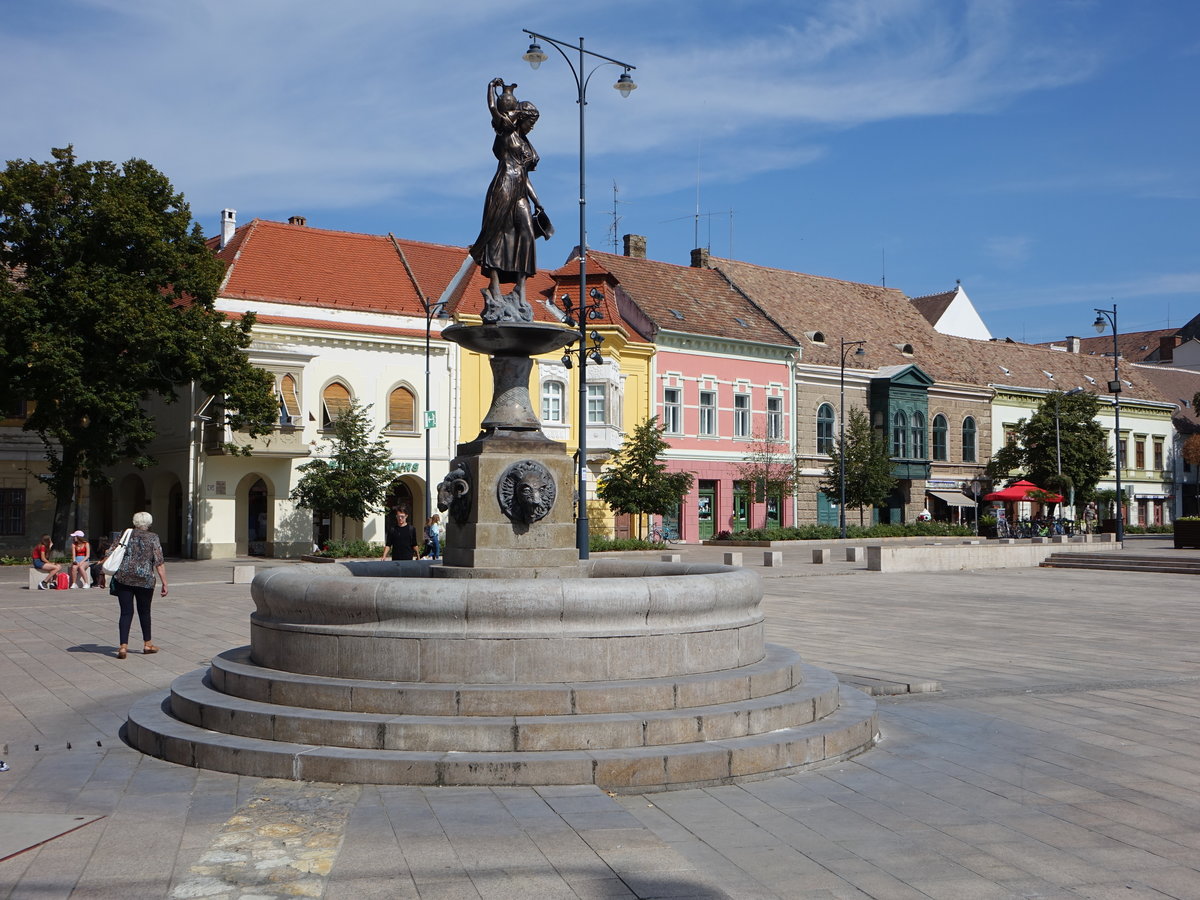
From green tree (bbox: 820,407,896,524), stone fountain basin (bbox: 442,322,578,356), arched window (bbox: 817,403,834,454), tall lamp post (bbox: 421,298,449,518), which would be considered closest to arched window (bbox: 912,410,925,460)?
arched window (bbox: 817,403,834,454)

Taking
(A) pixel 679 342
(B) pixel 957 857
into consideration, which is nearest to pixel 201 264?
(A) pixel 679 342

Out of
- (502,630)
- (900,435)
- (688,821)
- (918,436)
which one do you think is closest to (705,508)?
(900,435)

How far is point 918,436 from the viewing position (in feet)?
185

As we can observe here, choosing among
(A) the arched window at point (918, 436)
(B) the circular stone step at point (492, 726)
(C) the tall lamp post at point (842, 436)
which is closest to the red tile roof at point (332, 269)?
(C) the tall lamp post at point (842, 436)

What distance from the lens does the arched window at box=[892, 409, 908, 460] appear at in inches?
2156

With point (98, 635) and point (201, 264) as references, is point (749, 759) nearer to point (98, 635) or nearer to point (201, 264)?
point (98, 635)

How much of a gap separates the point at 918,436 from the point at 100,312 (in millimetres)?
38393

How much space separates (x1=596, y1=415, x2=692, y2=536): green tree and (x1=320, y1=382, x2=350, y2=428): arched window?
9219mm

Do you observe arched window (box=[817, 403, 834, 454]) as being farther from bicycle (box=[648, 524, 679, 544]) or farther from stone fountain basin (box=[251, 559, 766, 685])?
stone fountain basin (box=[251, 559, 766, 685])

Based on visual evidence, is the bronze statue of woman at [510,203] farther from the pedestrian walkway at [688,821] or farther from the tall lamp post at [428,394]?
the tall lamp post at [428,394]

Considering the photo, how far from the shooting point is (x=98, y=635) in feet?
51.4

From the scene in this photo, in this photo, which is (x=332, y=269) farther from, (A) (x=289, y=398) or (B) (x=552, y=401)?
(B) (x=552, y=401)

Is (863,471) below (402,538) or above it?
above

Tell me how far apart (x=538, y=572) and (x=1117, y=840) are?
556cm
